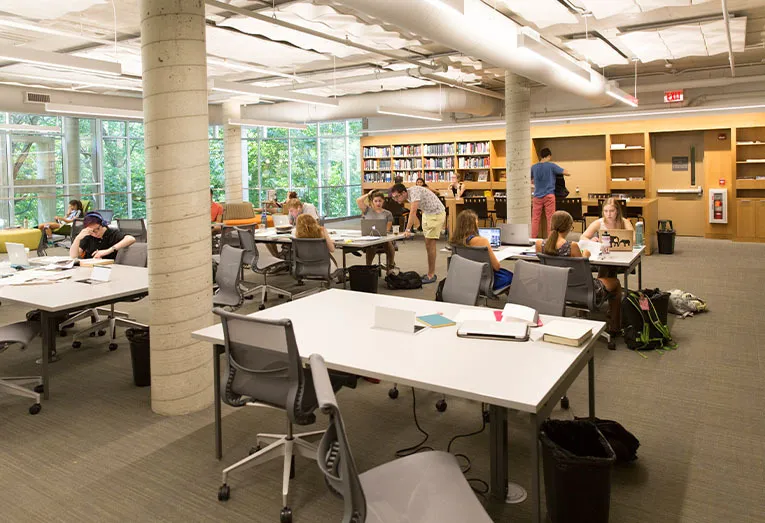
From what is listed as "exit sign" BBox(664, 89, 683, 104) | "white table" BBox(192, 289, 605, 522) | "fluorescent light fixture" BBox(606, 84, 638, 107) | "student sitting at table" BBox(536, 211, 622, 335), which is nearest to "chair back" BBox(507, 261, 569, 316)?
"white table" BBox(192, 289, 605, 522)

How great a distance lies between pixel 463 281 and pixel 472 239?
4.61ft

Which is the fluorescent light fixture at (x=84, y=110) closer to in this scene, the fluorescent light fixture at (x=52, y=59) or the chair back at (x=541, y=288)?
the fluorescent light fixture at (x=52, y=59)

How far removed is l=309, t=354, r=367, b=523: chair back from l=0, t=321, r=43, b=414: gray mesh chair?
3.31 metres

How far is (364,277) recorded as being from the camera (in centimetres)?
798

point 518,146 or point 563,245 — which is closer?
point 563,245

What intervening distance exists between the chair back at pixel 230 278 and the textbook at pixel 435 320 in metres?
2.57

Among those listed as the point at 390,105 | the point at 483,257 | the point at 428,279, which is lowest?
the point at 428,279

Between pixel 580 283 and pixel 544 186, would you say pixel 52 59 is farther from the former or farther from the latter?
pixel 544 186

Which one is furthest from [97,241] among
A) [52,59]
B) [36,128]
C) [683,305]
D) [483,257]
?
[36,128]

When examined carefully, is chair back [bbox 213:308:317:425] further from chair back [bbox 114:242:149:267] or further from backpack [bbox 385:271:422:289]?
backpack [bbox 385:271:422:289]

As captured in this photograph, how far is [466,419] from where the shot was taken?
13.8 feet

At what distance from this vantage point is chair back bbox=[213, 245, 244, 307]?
19.1 feet

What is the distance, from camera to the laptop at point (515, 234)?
7.25 meters

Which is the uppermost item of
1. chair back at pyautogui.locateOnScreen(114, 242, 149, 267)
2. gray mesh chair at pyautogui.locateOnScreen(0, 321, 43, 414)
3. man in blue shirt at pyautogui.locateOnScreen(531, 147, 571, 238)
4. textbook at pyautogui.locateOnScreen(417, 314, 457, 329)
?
man in blue shirt at pyautogui.locateOnScreen(531, 147, 571, 238)
